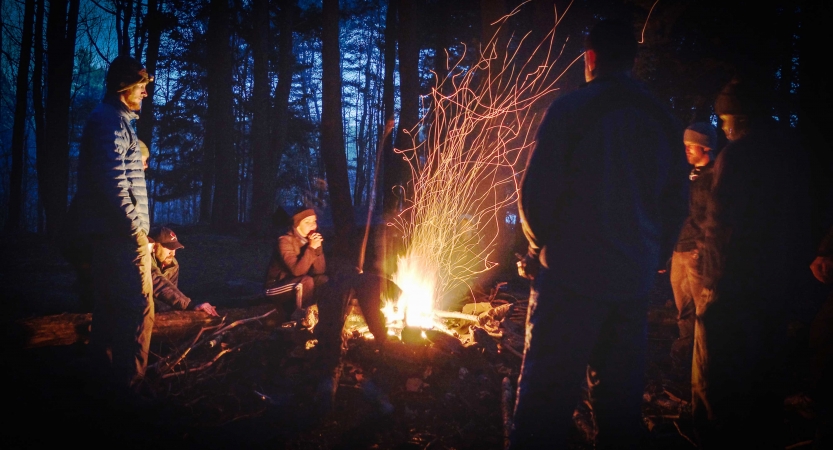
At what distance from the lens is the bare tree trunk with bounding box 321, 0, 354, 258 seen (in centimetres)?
638

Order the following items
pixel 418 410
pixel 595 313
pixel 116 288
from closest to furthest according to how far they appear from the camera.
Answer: pixel 595 313 → pixel 116 288 → pixel 418 410

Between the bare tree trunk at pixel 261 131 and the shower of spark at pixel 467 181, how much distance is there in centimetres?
786

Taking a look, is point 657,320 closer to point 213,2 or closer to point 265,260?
point 265,260

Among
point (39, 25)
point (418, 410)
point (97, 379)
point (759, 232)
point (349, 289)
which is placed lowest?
point (418, 410)

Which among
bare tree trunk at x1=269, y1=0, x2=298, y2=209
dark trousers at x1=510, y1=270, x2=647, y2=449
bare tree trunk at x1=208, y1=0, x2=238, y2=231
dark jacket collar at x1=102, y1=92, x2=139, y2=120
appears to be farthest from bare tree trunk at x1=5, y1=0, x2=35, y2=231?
dark trousers at x1=510, y1=270, x2=647, y2=449

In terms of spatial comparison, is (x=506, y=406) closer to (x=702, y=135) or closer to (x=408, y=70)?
(x=702, y=135)

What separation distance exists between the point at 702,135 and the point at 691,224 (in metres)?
0.88

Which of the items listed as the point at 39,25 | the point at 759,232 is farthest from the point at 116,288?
the point at 39,25

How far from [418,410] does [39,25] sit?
16515 mm

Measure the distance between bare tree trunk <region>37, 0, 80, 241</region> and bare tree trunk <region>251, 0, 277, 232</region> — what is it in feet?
14.6

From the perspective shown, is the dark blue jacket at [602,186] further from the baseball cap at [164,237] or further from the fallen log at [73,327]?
the baseball cap at [164,237]

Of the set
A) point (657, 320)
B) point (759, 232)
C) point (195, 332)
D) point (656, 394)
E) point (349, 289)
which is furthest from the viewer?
point (657, 320)

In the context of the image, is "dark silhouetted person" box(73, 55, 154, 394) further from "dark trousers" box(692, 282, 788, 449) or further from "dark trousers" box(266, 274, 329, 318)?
"dark trousers" box(692, 282, 788, 449)

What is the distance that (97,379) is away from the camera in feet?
11.0
